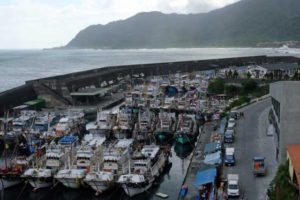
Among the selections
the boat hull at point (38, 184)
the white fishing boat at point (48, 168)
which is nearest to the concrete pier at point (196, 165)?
the white fishing boat at point (48, 168)

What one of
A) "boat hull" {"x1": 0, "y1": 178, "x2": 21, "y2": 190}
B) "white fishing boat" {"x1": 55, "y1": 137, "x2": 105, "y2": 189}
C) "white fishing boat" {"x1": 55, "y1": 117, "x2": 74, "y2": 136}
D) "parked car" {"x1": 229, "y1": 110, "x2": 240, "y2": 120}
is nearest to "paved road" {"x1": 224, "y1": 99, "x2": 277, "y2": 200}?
"parked car" {"x1": 229, "y1": 110, "x2": 240, "y2": 120}

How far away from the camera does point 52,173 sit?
28.8 meters

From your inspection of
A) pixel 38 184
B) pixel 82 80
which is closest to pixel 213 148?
pixel 38 184

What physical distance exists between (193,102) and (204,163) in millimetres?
23049

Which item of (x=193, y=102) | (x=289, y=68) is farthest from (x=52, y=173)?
(x=289, y=68)

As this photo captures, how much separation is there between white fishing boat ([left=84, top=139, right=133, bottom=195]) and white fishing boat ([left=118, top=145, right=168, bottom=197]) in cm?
71

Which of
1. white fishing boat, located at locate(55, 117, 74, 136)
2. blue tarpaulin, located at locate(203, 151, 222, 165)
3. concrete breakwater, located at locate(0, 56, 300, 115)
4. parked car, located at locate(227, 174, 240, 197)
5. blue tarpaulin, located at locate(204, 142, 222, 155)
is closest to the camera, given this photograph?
parked car, located at locate(227, 174, 240, 197)

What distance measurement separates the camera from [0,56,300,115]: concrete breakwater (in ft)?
188

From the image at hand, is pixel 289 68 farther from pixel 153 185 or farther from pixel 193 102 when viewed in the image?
pixel 153 185

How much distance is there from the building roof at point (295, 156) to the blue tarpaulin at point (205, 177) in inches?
170

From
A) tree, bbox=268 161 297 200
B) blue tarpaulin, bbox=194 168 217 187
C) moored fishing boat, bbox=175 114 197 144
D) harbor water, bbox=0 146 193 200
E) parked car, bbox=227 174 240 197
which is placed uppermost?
tree, bbox=268 161 297 200

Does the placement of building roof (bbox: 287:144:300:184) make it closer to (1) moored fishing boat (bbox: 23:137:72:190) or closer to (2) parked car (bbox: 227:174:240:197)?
(2) parked car (bbox: 227:174:240:197)

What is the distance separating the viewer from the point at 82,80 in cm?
7094

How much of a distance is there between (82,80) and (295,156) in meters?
53.3
